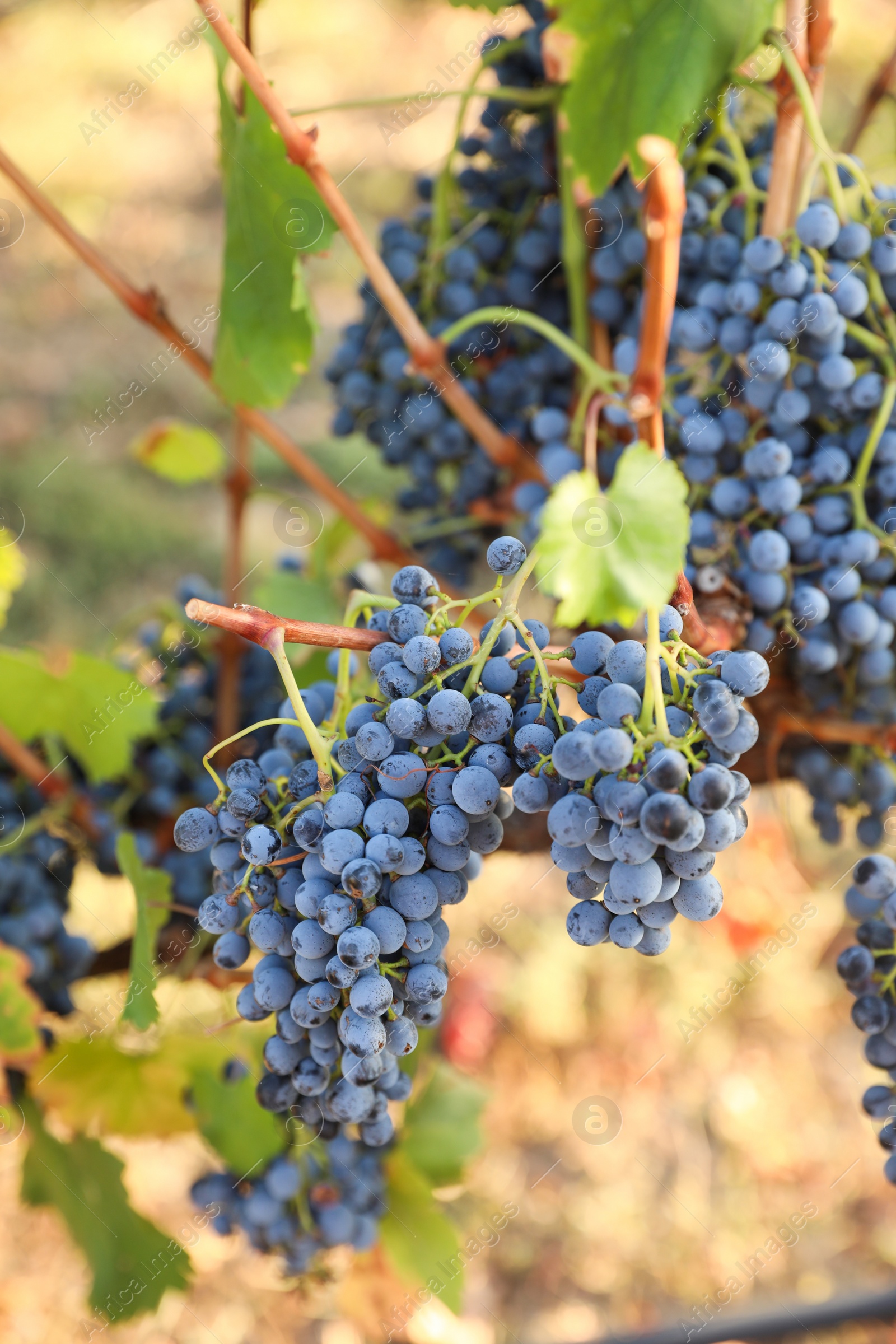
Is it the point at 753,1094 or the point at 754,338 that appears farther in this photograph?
the point at 753,1094

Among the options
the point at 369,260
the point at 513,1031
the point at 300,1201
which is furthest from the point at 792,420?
the point at 513,1031

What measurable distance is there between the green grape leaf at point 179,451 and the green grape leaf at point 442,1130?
0.57m

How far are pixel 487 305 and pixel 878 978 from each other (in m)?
0.44

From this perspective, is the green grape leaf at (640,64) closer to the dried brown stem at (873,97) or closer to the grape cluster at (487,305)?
the grape cluster at (487,305)

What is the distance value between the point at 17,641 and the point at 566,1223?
5.66ft

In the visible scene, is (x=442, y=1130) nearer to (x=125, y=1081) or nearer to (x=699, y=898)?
(x=125, y=1081)

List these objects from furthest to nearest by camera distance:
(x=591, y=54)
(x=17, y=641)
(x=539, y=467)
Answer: (x=17, y=641)
(x=539, y=467)
(x=591, y=54)

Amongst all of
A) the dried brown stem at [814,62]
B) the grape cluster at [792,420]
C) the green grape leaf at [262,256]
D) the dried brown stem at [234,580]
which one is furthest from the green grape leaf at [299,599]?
the dried brown stem at [814,62]

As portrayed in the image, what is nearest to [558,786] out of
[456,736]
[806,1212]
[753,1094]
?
[456,736]

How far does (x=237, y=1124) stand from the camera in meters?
0.68

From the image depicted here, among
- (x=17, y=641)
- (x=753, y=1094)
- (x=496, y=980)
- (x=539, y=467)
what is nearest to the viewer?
(x=539, y=467)

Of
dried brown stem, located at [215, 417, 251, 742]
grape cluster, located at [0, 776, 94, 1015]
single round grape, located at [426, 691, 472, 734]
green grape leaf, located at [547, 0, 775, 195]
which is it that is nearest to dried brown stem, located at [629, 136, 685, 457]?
green grape leaf, located at [547, 0, 775, 195]

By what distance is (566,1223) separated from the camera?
173cm

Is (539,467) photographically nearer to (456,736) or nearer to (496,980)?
(456,736)
